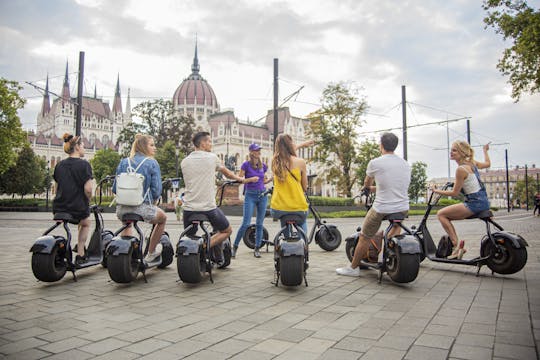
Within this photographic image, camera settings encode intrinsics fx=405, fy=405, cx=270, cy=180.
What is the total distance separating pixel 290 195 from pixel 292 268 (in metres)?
0.88

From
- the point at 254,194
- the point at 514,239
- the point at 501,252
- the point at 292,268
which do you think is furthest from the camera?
the point at 254,194

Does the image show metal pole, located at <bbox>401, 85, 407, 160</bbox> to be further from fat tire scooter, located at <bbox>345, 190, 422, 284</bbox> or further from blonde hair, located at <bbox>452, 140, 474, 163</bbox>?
fat tire scooter, located at <bbox>345, 190, 422, 284</bbox>

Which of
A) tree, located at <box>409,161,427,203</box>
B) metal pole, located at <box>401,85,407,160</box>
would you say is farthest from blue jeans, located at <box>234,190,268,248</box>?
tree, located at <box>409,161,427,203</box>

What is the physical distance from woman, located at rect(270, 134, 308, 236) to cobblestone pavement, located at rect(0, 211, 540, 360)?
2.94 ft

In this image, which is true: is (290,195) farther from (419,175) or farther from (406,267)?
(419,175)

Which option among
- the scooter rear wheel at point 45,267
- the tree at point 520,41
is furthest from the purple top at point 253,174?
the tree at point 520,41

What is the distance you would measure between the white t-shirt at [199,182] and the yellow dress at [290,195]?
30.3 inches

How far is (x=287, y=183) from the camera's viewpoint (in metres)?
4.76

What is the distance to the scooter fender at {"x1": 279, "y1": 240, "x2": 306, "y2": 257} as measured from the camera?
4.30 metres

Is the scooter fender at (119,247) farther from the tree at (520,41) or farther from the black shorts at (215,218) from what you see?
the tree at (520,41)

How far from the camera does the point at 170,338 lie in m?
2.82

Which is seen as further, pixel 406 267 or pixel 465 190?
pixel 465 190

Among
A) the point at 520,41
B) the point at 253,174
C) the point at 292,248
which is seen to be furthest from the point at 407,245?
the point at 520,41

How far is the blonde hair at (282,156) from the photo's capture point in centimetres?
474
